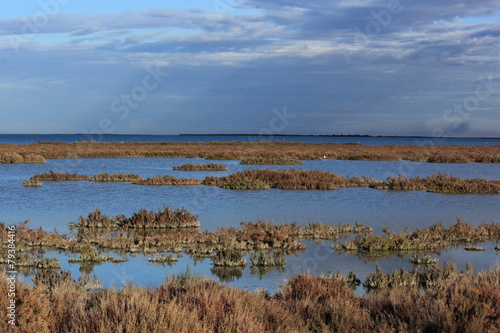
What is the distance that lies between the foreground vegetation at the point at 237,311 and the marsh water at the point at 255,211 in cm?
337

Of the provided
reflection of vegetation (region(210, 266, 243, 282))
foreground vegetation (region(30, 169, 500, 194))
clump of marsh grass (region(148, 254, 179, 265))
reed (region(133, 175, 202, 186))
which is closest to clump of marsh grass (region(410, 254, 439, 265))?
reflection of vegetation (region(210, 266, 243, 282))

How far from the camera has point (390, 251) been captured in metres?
16.0

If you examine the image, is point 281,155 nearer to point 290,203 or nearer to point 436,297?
point 290,203

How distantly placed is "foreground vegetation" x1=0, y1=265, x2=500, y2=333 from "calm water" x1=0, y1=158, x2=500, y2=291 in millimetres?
3676

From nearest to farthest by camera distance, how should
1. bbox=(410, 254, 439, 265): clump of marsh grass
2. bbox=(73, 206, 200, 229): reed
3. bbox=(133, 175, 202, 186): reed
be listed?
bbox=(410, 254, 439, 265): clump of marsh grass < bbox=(73, 206, 200, 229): reed < bbox=(133, 175, 202, 186): reed

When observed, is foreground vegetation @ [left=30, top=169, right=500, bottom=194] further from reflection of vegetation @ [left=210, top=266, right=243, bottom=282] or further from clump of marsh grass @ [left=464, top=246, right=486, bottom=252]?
reflection of vegetation @ [left=210, top=266, right=243, bottom=282]

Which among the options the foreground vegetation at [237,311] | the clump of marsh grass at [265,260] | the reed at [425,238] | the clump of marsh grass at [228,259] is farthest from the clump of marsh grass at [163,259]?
the foreground vegetation at [237,311]

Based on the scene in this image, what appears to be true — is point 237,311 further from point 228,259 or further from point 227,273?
point 228,259

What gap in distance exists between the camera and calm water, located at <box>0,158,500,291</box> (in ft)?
43.8

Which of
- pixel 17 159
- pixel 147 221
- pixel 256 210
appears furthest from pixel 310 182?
pixel 17 159

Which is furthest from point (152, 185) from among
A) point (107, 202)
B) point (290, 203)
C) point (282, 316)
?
point (282, 316)

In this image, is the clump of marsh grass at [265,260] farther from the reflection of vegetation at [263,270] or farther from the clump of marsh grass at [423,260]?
the clump of marsh grass at [423,260]

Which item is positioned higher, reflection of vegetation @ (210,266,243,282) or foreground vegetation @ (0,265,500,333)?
foreground vegetation @ (0,265,500,333)

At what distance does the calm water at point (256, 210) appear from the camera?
13.3 meters
